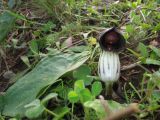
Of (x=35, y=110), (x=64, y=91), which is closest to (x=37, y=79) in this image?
(x=64, y=91)

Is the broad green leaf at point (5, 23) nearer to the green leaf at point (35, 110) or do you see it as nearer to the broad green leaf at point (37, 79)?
the broad green leaf at point (37, 79)

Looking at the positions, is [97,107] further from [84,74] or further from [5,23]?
[5,23]

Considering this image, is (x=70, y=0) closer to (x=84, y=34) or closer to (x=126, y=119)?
(x=84, y=34)

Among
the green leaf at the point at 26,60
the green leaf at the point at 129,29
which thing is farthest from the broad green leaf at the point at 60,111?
the green leaf at the point at 129,29

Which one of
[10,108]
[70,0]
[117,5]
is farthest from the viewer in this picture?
[117,5]

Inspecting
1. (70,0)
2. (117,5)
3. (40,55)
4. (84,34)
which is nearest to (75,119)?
(40,55)

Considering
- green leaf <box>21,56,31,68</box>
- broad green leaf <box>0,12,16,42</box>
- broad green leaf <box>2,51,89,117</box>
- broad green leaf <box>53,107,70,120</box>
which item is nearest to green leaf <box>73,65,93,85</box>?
broad green leaf <box>2,51,89,117</box>

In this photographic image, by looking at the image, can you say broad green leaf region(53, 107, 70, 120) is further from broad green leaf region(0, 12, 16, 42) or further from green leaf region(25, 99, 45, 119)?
broad green leaf region(0, 12, 16, 42)
